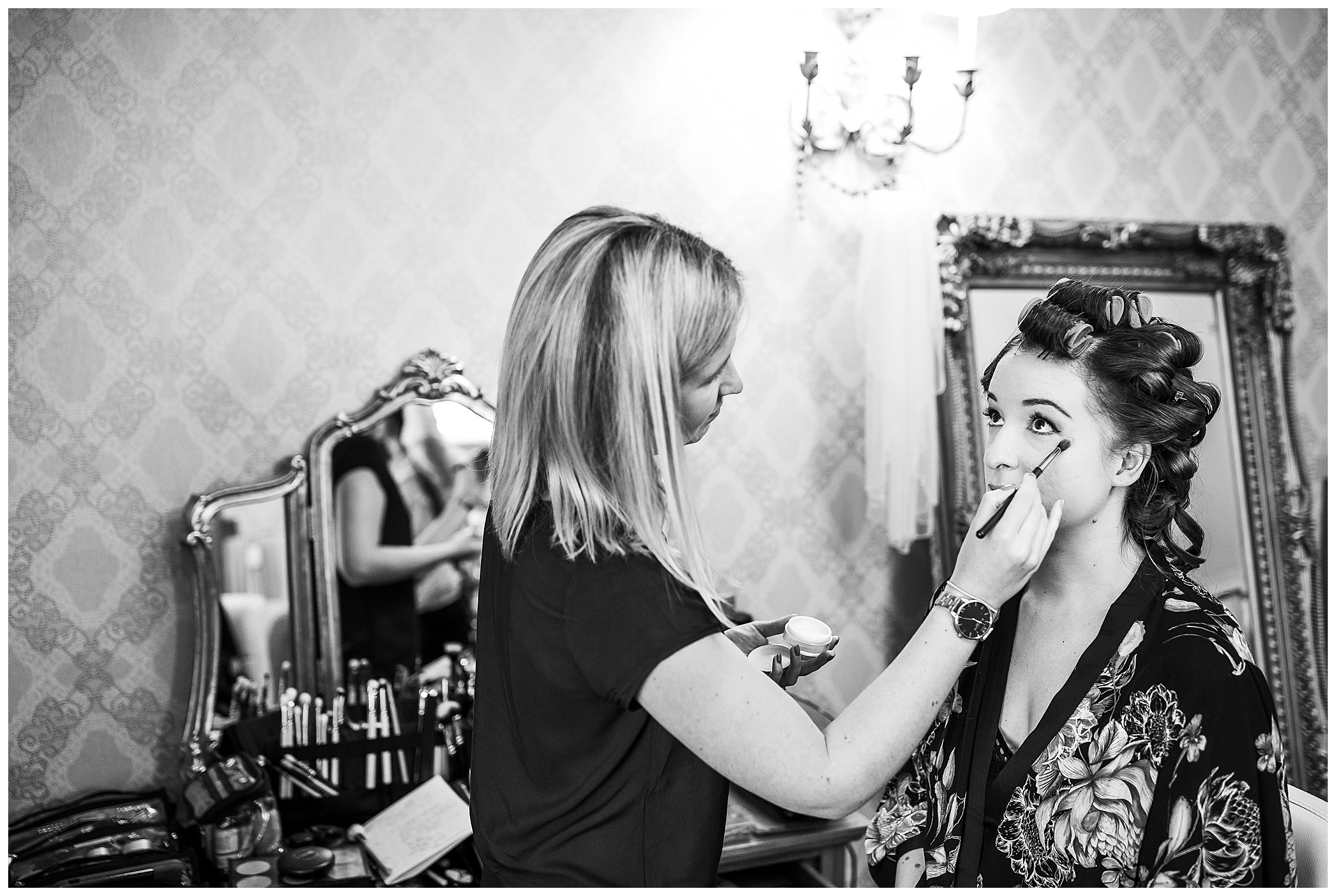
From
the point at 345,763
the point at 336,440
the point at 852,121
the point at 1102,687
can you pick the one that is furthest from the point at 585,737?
the point at 852,121

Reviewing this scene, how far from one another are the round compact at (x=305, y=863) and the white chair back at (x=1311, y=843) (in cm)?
156

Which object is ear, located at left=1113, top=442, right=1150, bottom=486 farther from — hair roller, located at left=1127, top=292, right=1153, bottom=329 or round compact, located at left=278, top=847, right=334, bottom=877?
round compact, located at left=278, top=847, right=334, bottom=877

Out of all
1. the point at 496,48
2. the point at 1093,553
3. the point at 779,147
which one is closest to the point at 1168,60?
the point at 779,147

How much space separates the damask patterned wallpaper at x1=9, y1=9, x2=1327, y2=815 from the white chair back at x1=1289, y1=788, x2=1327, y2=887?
4.63 ft

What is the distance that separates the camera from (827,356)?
2752 millimetres

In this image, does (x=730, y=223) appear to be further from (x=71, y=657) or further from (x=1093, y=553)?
(x=71, y=657)

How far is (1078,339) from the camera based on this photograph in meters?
1.42

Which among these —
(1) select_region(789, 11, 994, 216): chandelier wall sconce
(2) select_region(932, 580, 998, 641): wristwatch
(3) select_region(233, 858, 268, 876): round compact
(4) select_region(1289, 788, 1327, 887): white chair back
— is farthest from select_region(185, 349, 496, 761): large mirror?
(4) select_region(1289, 788, 1327, 887): white chair back

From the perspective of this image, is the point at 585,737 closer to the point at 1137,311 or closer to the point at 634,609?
the point at 634,609

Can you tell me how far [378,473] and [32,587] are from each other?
76 cm

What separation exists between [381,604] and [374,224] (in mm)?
875

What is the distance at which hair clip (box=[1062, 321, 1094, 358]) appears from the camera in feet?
4.65

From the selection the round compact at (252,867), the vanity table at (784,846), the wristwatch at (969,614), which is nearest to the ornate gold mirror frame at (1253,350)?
the vanity table at (784,846)

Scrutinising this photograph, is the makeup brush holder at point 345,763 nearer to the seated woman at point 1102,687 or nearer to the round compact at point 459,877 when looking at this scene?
the round compact at point 459,877
